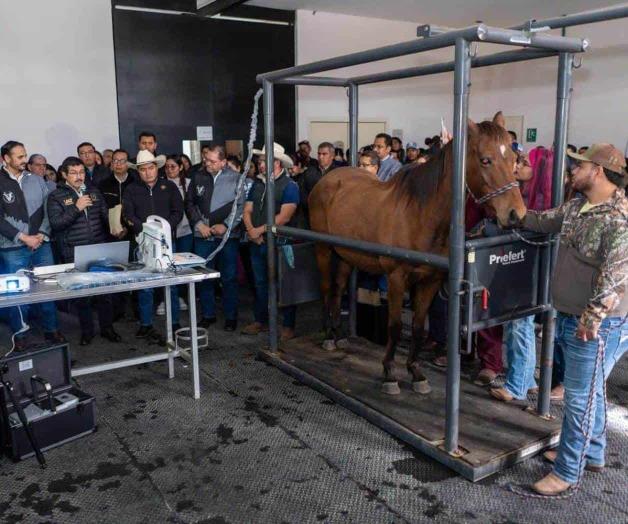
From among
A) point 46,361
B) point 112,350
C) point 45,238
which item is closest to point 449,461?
point 46,361

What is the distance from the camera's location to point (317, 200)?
5016 mm

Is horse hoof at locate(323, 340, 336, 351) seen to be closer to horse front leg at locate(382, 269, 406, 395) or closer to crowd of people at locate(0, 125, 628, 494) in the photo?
crowd of people at locate(0, 125, 628, 494)

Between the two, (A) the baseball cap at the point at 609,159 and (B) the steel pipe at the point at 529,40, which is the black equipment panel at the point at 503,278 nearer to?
(A) the baseball cap at the point at 609,159

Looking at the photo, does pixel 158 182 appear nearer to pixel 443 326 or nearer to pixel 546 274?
pixel 443 326

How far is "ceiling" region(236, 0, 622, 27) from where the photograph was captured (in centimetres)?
1040

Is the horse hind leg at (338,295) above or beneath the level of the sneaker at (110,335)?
above

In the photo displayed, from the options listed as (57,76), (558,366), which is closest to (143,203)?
(558,366)

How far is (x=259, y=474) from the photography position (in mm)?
3201

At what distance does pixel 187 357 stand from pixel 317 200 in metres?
1.69

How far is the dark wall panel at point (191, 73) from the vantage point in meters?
9.47

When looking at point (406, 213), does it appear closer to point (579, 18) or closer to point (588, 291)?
point (588, 291)

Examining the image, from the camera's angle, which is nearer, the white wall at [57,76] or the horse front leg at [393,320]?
the horse front leg at [393,320]

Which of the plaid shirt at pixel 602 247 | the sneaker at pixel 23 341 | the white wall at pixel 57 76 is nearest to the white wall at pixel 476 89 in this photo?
the white wall at pixel 57 76

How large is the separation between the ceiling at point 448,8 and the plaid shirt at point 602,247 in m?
8.65
